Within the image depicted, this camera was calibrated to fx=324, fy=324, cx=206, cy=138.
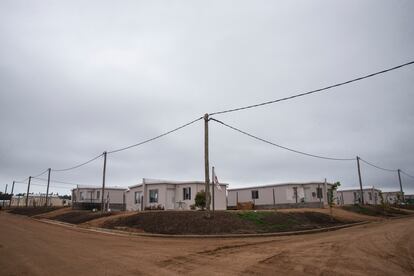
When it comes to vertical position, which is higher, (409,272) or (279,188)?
(279,188)

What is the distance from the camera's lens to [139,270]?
28.8 ft

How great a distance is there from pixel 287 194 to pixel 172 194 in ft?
57.6

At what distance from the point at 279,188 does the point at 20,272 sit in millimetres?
42690

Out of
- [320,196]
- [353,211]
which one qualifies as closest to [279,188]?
[320,196]

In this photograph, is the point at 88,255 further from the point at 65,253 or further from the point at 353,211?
the point at 353,211

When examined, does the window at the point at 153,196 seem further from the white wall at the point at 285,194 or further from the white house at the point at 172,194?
the white wall at the point at 285,194

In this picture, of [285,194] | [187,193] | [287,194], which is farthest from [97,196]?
[287,194]

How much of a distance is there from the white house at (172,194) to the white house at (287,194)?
8.50m

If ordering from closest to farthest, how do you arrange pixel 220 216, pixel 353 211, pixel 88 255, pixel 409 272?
1. pixel 409 272
2. pixel 88 255
3. pixel 220 216
4. pixel 353 211

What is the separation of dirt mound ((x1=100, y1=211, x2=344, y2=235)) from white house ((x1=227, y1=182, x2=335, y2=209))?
19.5 meters

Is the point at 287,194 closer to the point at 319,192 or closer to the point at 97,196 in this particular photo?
the point at 319,192

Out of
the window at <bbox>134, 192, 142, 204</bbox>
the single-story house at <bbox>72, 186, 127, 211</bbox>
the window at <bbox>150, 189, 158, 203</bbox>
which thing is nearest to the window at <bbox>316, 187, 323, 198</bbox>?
the window at <bbox>150, 189, 158, 203</bbox>

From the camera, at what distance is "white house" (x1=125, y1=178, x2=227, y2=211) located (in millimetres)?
38812

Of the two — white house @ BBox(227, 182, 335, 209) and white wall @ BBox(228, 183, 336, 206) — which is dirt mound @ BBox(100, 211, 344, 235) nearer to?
white house @ BBox(227, 182, 335, 209)
